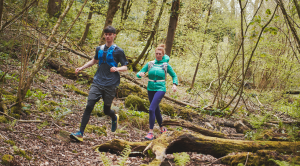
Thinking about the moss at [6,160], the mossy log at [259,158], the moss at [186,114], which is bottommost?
the moss at [186,114]

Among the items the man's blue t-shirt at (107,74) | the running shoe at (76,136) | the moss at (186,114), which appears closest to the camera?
the running shoe at (76,136)

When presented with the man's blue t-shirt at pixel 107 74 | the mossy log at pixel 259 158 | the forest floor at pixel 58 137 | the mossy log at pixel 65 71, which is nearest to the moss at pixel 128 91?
the mossy log at pixel 65 71

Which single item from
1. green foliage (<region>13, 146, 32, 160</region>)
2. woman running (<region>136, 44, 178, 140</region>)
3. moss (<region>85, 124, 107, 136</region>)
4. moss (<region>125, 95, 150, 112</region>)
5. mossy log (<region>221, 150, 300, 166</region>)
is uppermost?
woman running (<region>136, 44, 178, 140</region>)

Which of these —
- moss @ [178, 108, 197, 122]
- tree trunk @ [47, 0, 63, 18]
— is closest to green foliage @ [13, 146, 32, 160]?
moss @ [178, 108, 197, 122]

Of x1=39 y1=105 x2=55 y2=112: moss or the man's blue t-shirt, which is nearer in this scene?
the man's blue t-shirt

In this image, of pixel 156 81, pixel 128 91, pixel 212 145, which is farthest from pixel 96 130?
pixel 128 91

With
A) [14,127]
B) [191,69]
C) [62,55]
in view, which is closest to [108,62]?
[14,127]

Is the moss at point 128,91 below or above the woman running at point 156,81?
below

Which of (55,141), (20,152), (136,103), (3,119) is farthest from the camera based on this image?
(136,103)

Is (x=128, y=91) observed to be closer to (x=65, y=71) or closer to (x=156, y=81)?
(x=65, y=71)

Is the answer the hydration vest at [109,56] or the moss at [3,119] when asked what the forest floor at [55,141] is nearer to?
the moss at [3,119]

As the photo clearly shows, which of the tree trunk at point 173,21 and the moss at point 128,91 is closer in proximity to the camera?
the moss at point 128,91

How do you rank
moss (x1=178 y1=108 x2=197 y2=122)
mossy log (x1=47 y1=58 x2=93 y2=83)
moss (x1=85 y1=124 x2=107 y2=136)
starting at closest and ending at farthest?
1. moss (x1=85 y1=124 x2=107 y2=136)
2. moss (x1=178 y1=108 x2=197 y2=122)
3. mossy log (x1=47 y1=58 x2=93 y2=83)

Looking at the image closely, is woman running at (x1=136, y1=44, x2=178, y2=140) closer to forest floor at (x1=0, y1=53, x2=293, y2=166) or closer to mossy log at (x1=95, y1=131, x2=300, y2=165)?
forest floor at (x1=0, y1=53, x2=293, y2=166)
